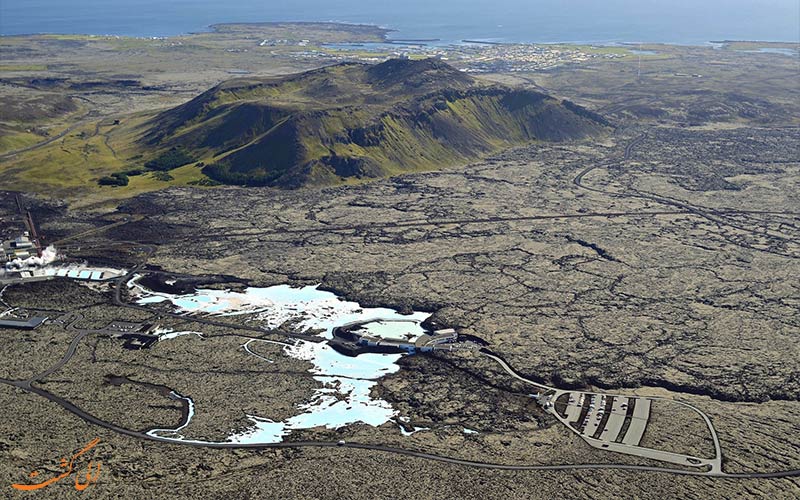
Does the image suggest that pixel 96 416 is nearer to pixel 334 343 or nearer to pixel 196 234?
pixel 334 343

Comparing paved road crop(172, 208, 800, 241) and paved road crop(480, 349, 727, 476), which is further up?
paved road crop(172, 208, 800, 241)

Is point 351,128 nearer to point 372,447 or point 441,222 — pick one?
point 441,222

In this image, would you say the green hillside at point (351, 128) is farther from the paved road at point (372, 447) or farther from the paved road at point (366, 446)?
the paved road at point (372, 447)

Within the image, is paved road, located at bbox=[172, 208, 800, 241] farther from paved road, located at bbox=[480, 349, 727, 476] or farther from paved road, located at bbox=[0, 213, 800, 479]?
paved road, located at bbox=[480, 349, 727, 476]

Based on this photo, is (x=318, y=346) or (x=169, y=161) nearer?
(x=318, y=346)

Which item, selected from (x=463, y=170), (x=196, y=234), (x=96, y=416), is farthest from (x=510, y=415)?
(x=463, y=170)

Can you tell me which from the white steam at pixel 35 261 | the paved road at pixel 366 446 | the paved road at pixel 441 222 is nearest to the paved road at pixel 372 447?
the paved road at pixel 366 446

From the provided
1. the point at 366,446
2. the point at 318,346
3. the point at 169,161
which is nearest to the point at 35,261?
the point at 318,346

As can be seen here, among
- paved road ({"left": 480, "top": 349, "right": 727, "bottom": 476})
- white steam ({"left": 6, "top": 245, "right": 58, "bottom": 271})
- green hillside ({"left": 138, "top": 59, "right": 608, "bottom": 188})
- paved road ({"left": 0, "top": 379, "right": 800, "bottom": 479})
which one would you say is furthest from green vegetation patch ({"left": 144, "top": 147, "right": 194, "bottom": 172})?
paved road ({"left": 480, "top": 349, "right": 727, "bottom": 476})
